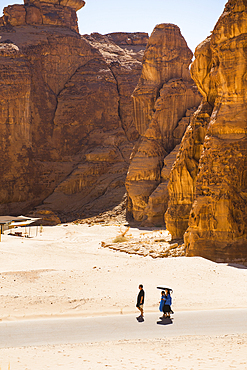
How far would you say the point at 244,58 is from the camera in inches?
647

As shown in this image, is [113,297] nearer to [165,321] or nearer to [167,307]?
[167,307]

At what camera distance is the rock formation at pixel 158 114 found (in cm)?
3344

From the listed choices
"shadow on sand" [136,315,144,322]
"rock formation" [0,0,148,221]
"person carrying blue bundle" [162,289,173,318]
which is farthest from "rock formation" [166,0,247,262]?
"rock formation" [0,0,148,221]

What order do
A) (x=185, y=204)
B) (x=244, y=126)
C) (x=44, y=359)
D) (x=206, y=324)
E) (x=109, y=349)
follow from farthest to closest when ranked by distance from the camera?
(x=185, y=204)
(x=244, y=126)
(x=206, y=324)
(x=109, y=349)
(x=44, y=359)

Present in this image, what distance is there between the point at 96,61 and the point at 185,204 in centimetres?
3536

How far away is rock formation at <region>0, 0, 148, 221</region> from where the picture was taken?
4369 centimetres

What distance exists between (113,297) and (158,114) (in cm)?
2480

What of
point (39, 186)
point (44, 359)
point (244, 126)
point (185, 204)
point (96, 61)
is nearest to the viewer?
point (44, 359)

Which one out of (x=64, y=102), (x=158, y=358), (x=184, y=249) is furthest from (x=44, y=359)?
(x=64, y=102)

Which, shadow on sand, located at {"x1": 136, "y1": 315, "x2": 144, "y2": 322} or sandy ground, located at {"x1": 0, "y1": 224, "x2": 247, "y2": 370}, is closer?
sandy ground, located at {"x1": 0, "y1": 224, "x2": 247, "y2": 370}

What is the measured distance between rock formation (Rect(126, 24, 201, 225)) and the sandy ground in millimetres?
13247

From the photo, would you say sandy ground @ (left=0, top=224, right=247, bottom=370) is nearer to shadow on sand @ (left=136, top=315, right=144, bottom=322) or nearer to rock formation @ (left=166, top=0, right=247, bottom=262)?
shadow on sand @ (left=136, top=315, right=144, bottom=322)

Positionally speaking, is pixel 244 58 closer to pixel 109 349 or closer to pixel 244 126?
pixel 244 126

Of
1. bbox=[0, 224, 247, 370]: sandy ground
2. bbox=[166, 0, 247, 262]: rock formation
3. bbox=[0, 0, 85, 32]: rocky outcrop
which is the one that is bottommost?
bbox=[0, 224, 247, 370]: sandy ground
